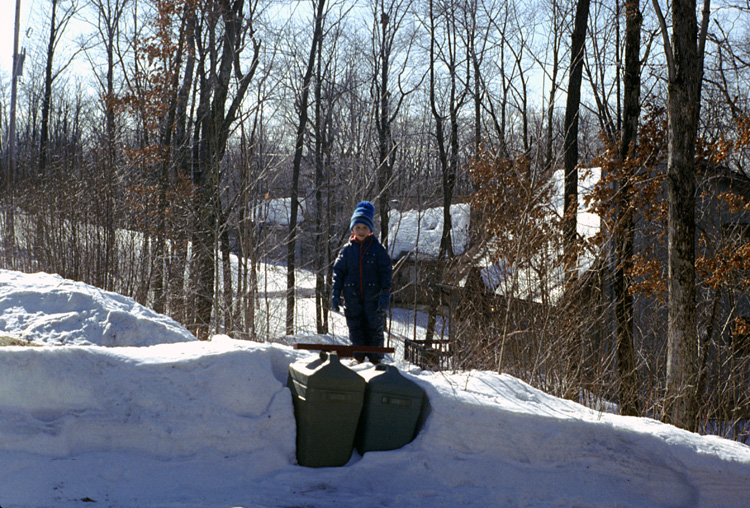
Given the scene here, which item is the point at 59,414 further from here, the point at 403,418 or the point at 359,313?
the point at 359,313

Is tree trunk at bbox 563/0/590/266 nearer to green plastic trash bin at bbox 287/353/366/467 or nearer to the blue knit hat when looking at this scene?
the blue knit hat

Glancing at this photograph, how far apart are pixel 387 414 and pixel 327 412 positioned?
43cm

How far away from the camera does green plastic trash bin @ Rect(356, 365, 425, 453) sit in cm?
441

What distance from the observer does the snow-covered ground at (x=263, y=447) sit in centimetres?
373

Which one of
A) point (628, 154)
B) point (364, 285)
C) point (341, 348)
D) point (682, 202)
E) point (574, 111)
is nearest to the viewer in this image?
point (341, 348)

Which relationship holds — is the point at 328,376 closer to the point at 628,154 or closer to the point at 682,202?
the point at 682,202

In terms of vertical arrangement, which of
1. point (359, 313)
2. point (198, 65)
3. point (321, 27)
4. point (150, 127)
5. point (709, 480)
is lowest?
point (709, 480)

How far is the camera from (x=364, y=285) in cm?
661

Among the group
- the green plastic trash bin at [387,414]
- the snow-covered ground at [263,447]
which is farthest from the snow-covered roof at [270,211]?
the green plastic trash bin at [387,414]

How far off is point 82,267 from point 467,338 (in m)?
6.56

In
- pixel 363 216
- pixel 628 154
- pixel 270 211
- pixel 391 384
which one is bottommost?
pixel 391 384

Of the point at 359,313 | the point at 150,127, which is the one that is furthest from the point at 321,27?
the point at 359,313

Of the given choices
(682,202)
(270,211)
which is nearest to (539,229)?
(682,202)

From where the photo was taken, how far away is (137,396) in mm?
4109
